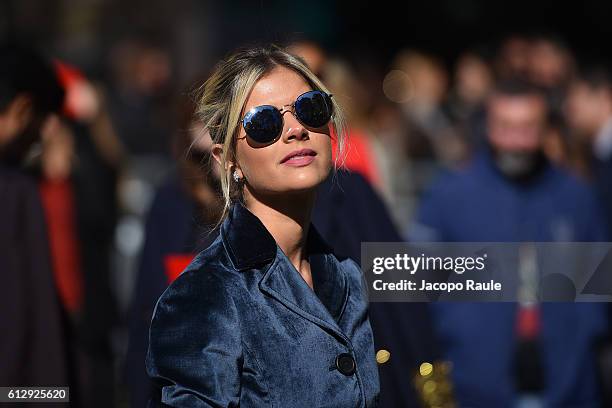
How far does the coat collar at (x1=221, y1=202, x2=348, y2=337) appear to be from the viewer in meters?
2.60

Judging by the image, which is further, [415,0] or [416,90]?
[415,0]

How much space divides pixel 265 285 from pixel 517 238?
9.95ft

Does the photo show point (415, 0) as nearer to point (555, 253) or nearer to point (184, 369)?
point (555, 253)

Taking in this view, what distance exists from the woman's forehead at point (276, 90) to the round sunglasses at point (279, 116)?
25 mm

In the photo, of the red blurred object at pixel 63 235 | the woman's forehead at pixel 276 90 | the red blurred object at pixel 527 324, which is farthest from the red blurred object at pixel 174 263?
the red blurred object at pixel 63 235

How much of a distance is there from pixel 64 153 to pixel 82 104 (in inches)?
20.6

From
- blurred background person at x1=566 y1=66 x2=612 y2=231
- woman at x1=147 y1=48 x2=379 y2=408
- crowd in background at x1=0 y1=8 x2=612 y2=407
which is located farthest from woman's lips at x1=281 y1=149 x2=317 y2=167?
blurred background person at x1=566 y1=66 x2=612 y2=231

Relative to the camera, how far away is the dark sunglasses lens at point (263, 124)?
2598 mm

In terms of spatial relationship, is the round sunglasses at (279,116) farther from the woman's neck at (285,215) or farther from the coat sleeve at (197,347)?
the coat sleeve at (197,347)

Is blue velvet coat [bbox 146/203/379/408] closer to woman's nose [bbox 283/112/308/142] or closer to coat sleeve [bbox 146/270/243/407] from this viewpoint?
coat sleeve [bbox 146/270/243/407]

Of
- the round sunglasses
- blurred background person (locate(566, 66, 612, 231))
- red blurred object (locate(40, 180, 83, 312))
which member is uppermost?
blurred background person (locate(566, 66, 612, 231))

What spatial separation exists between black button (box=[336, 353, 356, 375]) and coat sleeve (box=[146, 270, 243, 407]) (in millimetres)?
240

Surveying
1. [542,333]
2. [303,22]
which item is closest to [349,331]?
[542,333]

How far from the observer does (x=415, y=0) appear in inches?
609
